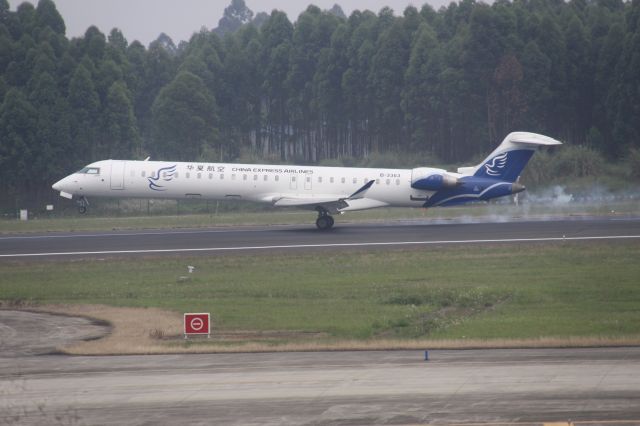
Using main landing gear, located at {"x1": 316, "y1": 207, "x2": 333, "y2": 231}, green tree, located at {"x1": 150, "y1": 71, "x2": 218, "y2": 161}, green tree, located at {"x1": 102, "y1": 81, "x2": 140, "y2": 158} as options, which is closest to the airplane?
main landing gear, located at {"x1": 316, "y1": 207, "x2": 333, "y2": 231}

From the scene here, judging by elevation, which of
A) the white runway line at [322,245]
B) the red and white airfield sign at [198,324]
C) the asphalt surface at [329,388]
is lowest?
the asphalt surface at [329,388]

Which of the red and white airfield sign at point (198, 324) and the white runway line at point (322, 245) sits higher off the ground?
the white runway line at point (322, 245)

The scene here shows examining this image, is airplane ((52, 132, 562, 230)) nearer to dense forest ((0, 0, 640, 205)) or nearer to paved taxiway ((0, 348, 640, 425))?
paved taxiway ((0, 348, 640, 425))

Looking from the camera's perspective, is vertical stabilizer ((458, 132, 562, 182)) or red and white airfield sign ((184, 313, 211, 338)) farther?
vertical stabilizer ((458, 132, 562, 182))

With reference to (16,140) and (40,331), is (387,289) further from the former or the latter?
(16,140)

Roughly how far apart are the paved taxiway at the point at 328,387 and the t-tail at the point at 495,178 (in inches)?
976

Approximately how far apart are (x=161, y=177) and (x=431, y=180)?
1330 centimetres

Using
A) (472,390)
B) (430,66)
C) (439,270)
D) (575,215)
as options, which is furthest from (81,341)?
(430,66)

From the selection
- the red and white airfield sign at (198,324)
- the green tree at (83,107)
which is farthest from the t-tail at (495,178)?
the green tree at (83,107)

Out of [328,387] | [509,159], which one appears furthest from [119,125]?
[328,387]

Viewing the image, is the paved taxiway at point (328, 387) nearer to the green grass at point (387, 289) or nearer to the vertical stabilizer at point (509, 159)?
the green grass at point (387, 289)

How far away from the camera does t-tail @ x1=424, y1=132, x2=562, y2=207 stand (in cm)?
4541

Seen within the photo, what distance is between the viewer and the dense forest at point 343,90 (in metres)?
73.8

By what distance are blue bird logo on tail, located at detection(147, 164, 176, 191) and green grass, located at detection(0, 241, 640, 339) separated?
7.90 metres
